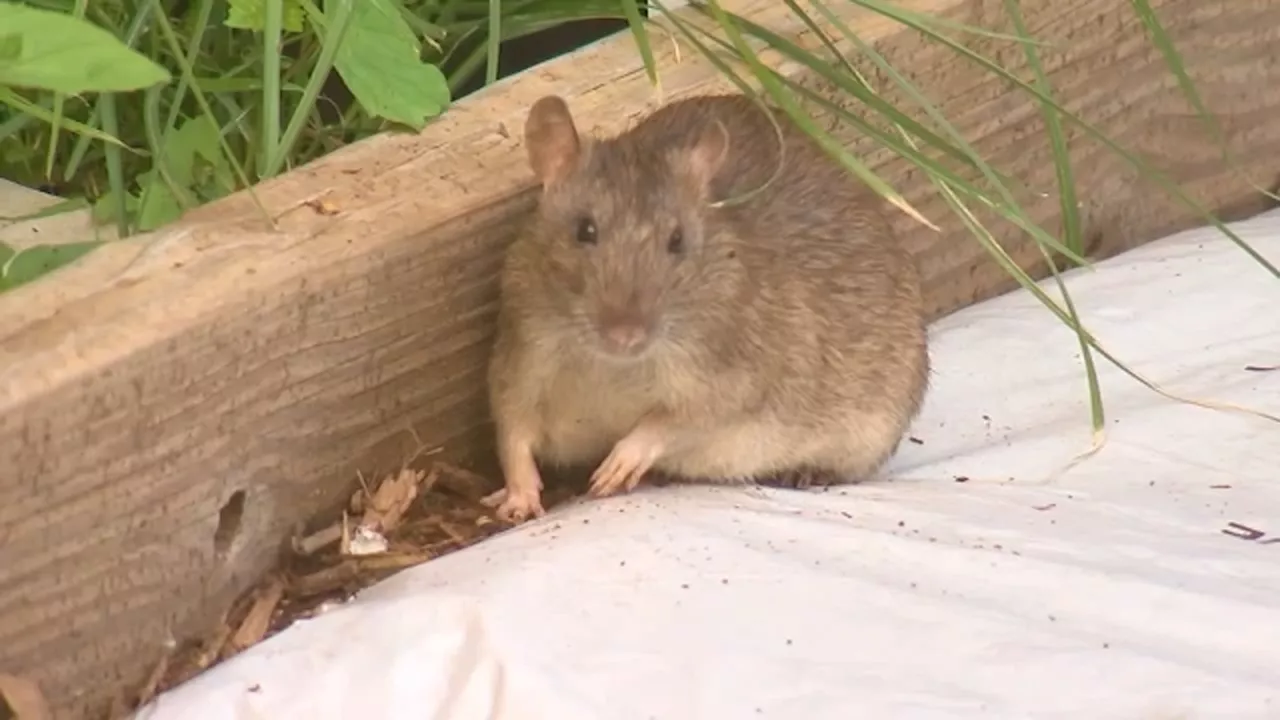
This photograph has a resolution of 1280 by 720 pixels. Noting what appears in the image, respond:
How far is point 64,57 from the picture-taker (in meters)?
1.39

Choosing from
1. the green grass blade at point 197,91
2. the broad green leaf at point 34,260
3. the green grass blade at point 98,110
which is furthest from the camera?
the green grass blade at point 98,110

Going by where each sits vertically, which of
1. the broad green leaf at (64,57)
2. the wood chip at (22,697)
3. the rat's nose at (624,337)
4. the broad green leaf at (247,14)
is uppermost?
the broad green leaf at (64,57)

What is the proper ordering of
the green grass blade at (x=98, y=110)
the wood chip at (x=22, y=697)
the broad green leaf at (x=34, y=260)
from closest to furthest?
the wood chip at (x=22, y=697) < the broad green leaf at (x=34, y=260) < the green grass blade at (x=98, y=110)

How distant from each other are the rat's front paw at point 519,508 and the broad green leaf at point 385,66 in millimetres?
459

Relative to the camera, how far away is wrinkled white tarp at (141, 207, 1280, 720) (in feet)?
5.23

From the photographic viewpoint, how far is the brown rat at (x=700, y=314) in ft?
6.49

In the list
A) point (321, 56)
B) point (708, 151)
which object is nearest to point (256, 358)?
point (321, 56)

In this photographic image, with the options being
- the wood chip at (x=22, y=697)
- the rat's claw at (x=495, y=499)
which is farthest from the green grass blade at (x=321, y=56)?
the wood chip at (x=22, y=697)

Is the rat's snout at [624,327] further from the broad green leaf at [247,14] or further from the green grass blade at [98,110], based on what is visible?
the green grass blade at [98,110]

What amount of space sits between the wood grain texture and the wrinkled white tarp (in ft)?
0.45

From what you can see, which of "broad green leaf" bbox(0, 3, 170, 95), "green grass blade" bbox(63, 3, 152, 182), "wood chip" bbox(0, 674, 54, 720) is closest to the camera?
"broad green leaf" bbox(0, 3, 170, 95)

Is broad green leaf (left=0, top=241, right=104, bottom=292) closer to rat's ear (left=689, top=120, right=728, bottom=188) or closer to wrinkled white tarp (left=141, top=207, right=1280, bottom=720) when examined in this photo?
wrinkled white tarp (left=141, top=207, right=1280, bottom=720)

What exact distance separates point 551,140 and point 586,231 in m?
0.11

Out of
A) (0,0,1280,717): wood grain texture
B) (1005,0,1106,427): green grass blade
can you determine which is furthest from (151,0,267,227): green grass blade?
(1005,0,1106,427): green grass blade
